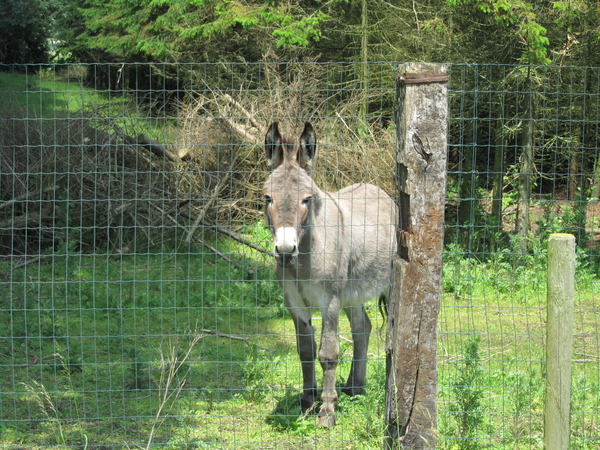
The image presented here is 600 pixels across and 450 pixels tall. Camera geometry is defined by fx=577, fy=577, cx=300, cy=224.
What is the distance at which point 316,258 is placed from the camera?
481 cm

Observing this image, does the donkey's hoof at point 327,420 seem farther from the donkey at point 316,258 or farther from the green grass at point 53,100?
the green grass at point 53,100

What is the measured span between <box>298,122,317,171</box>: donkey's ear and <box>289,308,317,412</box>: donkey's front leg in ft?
4.15

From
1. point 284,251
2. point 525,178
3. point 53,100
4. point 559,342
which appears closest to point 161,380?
point 284,251

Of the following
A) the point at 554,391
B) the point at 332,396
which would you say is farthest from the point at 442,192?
the point at 332,396

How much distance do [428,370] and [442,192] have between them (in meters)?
1.10

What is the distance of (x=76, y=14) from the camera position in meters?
24.1

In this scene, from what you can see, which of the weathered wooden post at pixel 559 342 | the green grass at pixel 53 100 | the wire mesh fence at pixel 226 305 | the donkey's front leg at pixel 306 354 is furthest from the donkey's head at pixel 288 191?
the weathered wooden post at pixel 559 342

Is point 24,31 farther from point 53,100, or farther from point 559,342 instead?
point 559,342

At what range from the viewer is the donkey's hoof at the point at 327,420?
185 inches

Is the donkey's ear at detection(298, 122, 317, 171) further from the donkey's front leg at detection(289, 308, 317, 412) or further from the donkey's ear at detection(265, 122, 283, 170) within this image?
the donkey's front leg at detection(289, 308, 317, 412)

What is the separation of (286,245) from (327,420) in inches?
64.0

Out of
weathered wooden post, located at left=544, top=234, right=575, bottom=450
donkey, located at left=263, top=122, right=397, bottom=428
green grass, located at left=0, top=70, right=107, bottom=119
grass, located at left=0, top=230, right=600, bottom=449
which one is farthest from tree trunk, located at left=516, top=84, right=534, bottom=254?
green grass, located at left=0, top=70, right=107, bottom=119

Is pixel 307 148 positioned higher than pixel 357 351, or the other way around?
pixel 307 148

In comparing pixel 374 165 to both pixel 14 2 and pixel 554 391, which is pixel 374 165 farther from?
pixel 14 2
